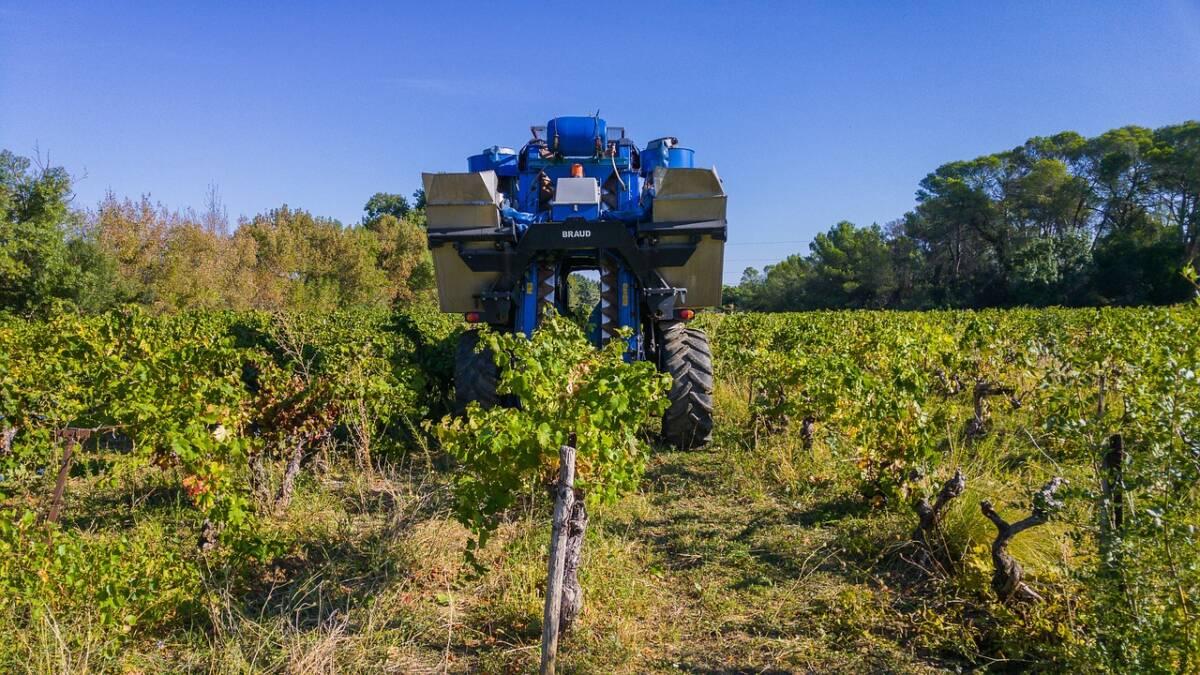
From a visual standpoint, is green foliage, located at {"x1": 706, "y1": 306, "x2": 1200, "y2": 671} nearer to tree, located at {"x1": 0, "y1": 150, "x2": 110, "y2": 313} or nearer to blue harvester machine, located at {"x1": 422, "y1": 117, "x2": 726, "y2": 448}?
blue harvester machine, located at {"x1": 422, "y1": 117, "x2": 726, "y2": 448}

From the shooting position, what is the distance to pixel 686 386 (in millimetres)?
5578

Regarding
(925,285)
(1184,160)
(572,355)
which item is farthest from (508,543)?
(1184,160)

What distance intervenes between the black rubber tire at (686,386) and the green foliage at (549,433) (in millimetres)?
2395

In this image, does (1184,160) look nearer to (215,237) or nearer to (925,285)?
(925,285)

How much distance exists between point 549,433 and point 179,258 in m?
25.6

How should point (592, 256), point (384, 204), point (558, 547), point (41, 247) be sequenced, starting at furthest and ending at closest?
point (384, 204)
point (41, 247)
point (592, 256)
point (558, 547)

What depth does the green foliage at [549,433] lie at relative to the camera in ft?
9.25

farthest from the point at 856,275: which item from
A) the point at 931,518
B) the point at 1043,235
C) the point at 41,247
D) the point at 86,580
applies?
the point at 86,580

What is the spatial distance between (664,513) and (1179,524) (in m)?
2.87

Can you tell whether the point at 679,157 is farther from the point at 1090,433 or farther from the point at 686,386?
the point at 1090,433

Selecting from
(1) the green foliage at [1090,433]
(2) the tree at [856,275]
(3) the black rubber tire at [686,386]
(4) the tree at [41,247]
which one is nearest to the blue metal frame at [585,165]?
(3) the black rubber tire at [686,386]

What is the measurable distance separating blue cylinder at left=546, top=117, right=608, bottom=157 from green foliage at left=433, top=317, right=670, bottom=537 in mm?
3565

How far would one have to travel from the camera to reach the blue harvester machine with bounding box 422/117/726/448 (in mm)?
5152

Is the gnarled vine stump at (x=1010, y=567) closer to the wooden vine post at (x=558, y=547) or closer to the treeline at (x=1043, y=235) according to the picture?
the wooden vine post at (x=558, y=547)
